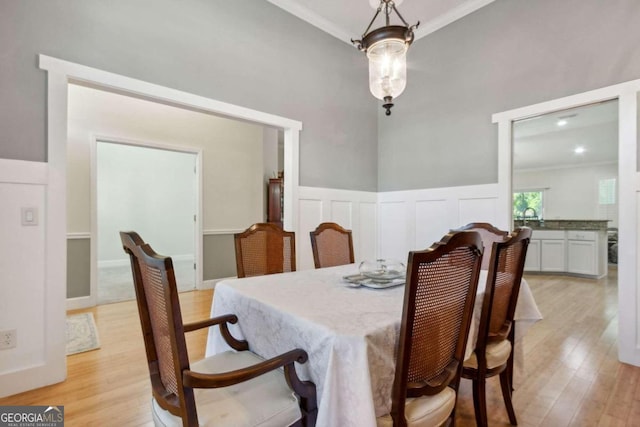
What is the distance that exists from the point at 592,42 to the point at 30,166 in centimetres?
417

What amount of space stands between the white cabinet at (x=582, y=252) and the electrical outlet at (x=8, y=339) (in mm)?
7329

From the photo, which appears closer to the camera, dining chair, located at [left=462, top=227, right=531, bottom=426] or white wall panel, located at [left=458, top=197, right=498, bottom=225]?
dining chair, located at [left=462, top=227, right=531, bottom=426]

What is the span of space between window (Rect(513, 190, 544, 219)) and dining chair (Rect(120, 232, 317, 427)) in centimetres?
978

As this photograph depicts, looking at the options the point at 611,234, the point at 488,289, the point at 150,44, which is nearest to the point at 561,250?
the point at 611,234

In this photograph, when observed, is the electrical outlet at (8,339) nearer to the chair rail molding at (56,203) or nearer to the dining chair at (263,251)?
the chair rail molding at (56,203)

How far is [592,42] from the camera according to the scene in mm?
2463

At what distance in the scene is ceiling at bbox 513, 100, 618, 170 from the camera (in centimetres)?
486

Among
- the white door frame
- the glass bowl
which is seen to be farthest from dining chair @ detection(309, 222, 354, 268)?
the white door frame

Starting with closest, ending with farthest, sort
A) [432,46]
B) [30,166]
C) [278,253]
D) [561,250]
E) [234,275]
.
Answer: [30,166], [278,253], [432,46], [234,275], [561,250]

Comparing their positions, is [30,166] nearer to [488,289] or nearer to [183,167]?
[488,289]

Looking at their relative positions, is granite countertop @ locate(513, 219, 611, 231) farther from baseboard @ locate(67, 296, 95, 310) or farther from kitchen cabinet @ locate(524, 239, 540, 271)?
baseboard @ locate(67, 296, 95, 310)

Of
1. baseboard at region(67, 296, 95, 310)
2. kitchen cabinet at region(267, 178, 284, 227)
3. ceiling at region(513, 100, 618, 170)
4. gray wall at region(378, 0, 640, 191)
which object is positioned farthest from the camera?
kitchen cabinet at region(267, 178, 284, 227)

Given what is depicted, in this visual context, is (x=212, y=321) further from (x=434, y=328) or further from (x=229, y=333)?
(x=434, y=328)

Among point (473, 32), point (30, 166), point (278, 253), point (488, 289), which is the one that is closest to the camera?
point (488, 289)
